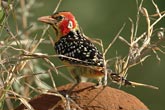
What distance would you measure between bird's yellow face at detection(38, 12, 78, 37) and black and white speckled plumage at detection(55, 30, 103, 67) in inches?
3.8

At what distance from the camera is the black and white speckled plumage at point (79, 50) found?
6074 millimetres

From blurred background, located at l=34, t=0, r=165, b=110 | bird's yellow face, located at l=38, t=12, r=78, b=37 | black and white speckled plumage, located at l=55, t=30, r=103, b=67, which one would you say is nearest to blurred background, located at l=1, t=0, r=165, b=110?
blurred background, located at l=34, t=0, r=165, b=110

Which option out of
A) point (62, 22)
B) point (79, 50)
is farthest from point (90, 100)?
point (62, 22)

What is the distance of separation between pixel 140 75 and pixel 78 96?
643 cm

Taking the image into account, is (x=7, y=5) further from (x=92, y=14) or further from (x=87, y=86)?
(x=92, y=14)

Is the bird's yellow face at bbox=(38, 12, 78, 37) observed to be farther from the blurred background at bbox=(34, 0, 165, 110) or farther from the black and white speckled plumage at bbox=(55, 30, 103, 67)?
the blurred background at bbox=(34, 0, 165, 110)

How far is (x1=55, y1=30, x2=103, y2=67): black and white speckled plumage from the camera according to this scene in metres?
6.07

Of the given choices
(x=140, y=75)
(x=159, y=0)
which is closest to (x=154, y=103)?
(x=140, y=75)

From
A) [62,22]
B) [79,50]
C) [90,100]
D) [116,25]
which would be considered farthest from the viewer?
[116,25]

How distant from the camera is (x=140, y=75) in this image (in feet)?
39.0

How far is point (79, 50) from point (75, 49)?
4 centimetres

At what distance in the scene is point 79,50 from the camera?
6.28 m

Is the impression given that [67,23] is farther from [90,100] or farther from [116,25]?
[116,25]

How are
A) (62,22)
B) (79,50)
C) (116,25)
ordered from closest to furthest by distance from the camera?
(79,50) < (62,22) < (116,25)
